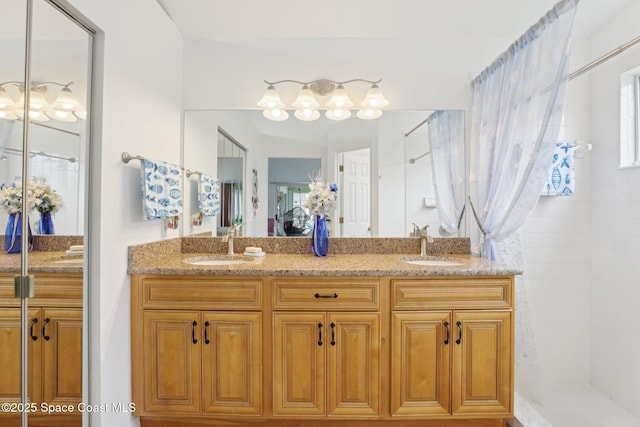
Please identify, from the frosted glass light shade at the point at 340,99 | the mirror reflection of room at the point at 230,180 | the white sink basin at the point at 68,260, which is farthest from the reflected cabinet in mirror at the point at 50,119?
the frosted glass light shade at the point at 340,99

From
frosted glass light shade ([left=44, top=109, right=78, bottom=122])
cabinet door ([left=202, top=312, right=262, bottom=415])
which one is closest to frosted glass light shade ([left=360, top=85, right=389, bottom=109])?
cabinet door ([left=202, top=312, right=262, bottom=415])

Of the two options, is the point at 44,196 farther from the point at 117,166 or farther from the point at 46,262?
the point at 117,166

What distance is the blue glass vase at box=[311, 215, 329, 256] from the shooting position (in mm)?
2209

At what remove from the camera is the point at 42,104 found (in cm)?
125

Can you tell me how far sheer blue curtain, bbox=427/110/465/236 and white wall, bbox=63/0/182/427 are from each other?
182 cm

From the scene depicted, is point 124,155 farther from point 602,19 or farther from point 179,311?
point 602,19

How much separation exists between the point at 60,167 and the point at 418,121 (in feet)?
6.79

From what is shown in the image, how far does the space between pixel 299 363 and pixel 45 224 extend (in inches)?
49.7

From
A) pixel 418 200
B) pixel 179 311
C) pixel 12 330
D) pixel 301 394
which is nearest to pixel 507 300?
pixel 418 200

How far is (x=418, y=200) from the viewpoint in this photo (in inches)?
94.0

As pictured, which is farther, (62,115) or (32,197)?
(62,115)

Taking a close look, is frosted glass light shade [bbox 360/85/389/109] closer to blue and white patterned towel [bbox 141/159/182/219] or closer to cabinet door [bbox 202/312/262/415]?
blue and white patterned towel [bbox 141/159/182/219]

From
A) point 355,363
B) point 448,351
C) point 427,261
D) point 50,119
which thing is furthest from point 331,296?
point 50,119

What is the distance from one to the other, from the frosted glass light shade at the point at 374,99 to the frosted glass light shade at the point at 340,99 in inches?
4.7
